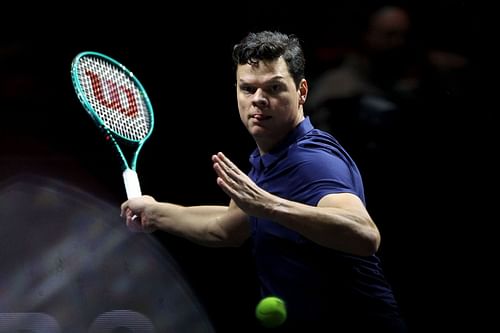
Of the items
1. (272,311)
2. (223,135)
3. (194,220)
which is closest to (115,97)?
(194,220)

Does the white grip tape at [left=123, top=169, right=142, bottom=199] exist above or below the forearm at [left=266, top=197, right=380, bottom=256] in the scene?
above

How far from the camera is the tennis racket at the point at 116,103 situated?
2.66m

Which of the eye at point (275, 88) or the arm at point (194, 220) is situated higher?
the eye at point (275, 88)

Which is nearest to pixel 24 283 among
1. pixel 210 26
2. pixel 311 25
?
pixel 210 26

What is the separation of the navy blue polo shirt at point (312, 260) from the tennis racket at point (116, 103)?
48 centimetres

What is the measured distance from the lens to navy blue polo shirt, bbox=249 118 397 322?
2225mm

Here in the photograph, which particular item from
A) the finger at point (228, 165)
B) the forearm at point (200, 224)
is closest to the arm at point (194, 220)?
the forearm at point (200, 224)

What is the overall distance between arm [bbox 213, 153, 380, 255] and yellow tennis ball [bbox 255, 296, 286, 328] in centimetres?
22

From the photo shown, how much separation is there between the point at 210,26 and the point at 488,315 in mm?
1324

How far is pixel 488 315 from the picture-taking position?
10.4 feet

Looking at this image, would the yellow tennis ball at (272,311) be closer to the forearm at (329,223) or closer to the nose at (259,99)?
the forearm at (329,223)

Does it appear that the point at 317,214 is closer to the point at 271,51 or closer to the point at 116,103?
the point at 271,51

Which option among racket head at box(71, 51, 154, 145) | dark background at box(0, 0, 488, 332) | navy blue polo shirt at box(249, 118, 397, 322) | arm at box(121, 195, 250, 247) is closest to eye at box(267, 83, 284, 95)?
navy blue polo shirt at box(249, 118, 397, 322)

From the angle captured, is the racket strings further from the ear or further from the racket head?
the ear
